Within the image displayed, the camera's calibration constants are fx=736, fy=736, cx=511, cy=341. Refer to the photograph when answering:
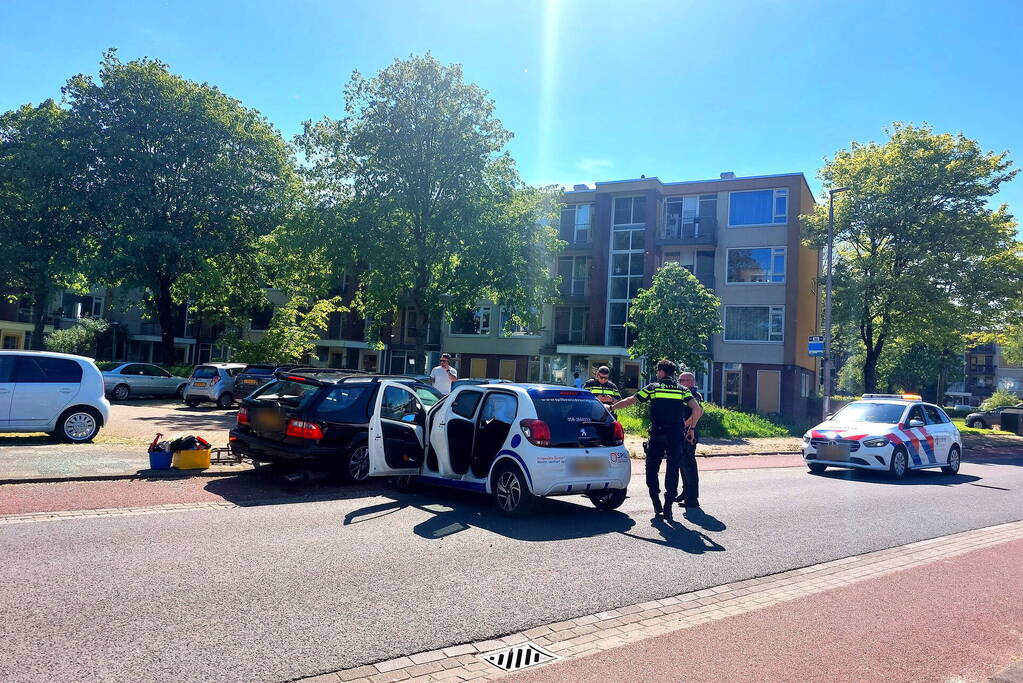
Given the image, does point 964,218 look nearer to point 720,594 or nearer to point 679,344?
point 679,344

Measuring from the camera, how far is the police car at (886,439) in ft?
45.5

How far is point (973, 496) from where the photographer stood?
1209 cm

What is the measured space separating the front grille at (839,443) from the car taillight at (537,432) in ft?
28.2

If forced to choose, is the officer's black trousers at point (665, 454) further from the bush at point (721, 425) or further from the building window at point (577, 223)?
the building window at point (577, 223)

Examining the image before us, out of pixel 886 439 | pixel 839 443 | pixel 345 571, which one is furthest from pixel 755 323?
pixel 345 571

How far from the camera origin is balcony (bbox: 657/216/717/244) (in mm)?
38594

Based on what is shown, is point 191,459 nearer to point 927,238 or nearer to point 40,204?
point 40,204

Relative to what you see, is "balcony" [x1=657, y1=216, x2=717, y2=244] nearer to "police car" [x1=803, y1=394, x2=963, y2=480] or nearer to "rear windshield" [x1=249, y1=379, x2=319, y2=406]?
"police car" [x1=803, y1=394, x2=963, y2=480]

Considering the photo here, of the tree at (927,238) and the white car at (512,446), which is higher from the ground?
the tree at (927,238)

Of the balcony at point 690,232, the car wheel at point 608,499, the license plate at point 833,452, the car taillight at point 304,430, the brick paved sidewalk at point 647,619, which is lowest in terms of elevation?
the brick paved sidewalk at point 647,619

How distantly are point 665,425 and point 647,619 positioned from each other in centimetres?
394

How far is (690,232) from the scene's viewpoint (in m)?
39.4

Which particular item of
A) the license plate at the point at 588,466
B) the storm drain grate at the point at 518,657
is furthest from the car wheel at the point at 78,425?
the storm drain grate at the point at 518,657

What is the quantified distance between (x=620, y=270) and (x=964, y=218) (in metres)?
16.6
